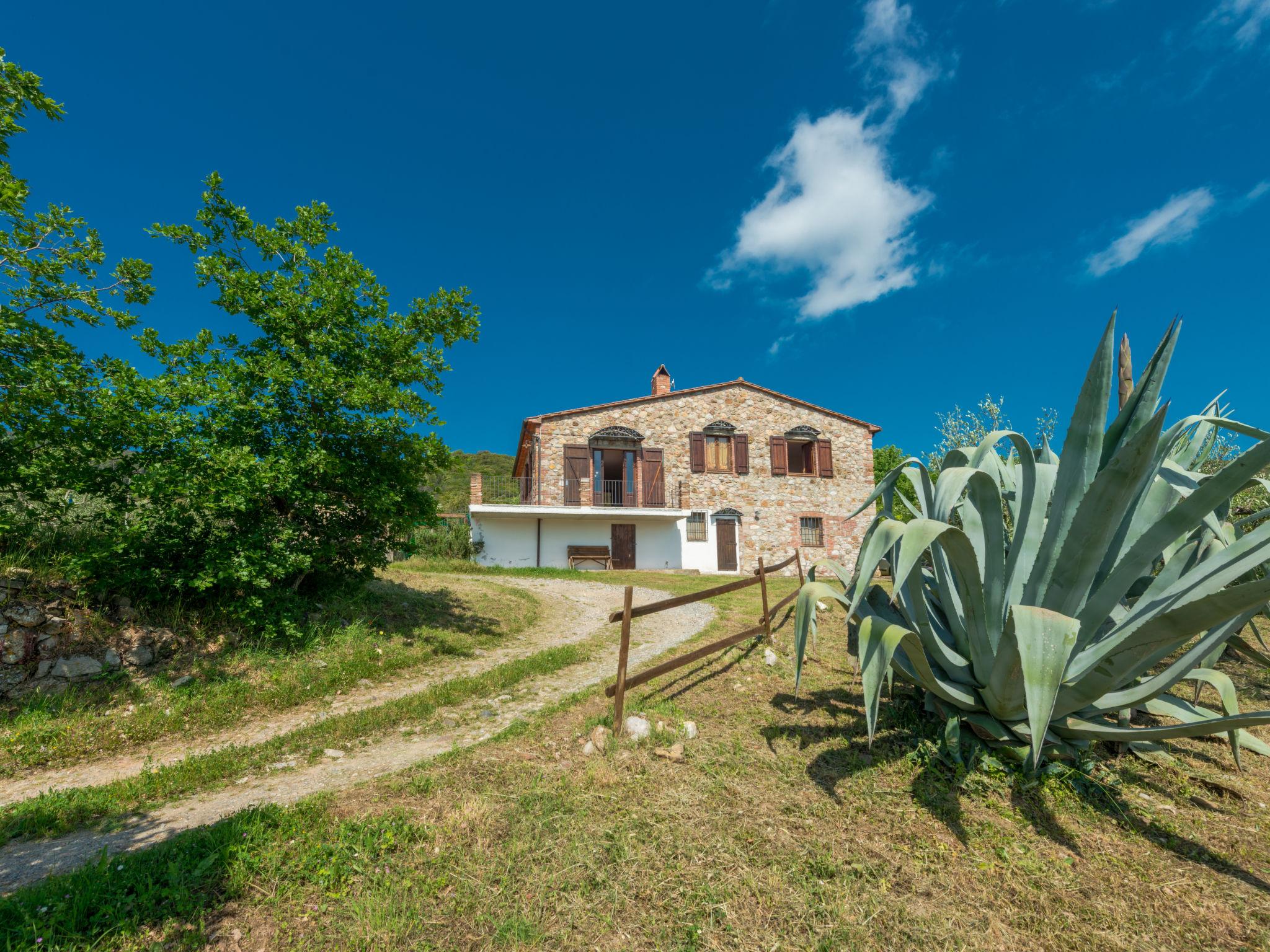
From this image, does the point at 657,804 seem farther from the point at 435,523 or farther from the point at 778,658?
the point at 435,523

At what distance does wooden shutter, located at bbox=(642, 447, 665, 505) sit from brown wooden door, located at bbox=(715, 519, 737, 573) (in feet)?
8.34

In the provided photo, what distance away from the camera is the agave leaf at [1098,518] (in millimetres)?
2510

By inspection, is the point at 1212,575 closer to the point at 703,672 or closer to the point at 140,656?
the point at 703,672

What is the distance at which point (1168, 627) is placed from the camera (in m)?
2.51

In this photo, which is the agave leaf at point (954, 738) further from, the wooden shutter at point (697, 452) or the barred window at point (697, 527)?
the wooden shutter at point (697, 452)

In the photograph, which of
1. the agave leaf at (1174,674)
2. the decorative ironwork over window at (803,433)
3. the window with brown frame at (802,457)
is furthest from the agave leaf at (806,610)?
the decorative ironwork over window at (803,433)

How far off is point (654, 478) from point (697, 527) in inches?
104

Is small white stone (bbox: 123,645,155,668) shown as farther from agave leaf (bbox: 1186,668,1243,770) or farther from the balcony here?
the balcony

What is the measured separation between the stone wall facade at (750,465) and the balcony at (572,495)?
0.36ft

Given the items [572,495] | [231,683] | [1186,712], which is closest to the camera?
[1186,712]

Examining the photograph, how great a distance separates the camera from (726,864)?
2.71 meters

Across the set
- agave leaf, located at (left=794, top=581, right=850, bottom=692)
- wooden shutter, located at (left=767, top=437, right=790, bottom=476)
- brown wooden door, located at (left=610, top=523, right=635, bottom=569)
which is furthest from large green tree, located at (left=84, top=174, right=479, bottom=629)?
wooden shutter, located at (left=767, top=437, right=790, bottom=476)

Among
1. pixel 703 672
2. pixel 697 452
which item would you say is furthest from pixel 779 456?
pixel 703 672

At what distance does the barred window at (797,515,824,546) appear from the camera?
22.3 m
